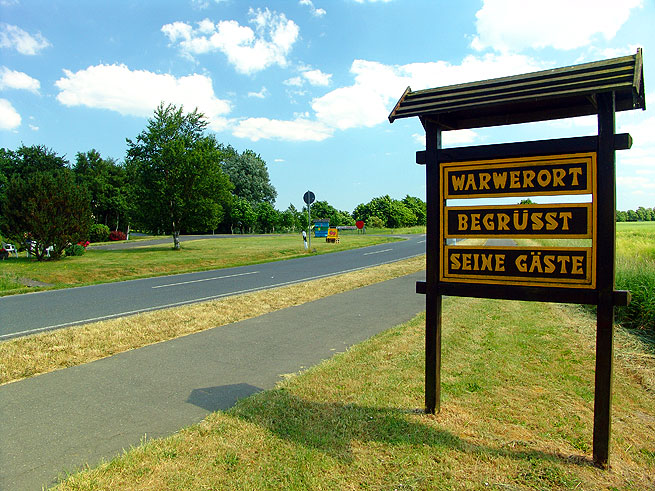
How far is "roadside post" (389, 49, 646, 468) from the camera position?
10.7 feet

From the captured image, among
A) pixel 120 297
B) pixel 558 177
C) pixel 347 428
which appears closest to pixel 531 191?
pixel 558 177

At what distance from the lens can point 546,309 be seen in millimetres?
→ 8914

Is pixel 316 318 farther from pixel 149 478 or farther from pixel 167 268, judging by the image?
pixel 167 268

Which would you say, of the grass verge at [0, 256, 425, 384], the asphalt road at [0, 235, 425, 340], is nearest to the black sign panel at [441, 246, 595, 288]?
the grass verge at [0, 256, 425, 384]

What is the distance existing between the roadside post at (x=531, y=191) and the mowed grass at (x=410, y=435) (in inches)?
15.3

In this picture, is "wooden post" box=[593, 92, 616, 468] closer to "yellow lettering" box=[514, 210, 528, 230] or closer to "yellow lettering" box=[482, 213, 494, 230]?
"yellow lettering" box=[514, 210, 528, 230]

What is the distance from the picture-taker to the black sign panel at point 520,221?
341 centimetres

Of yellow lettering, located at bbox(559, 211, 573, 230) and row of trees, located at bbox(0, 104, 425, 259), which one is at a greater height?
row of trees, located at bbox(0, 104, 425, 259)

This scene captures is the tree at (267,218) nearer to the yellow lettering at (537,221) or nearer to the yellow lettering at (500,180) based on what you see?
the yellow lettering at (500,180)

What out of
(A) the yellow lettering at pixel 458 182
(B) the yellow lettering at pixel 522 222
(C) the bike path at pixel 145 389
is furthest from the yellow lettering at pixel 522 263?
(C) the bike path at pixel 145 389

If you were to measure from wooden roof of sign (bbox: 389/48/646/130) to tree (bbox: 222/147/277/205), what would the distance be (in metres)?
70.6

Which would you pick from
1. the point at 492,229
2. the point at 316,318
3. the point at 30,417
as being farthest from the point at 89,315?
the point at 492,229

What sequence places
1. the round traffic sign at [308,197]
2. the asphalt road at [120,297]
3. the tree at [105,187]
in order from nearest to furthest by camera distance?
the asphalt road at [120,297]
the round traffic sign at [308,197]
the tree at [105,187]

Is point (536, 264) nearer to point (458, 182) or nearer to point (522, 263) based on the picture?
point (522, 263)
